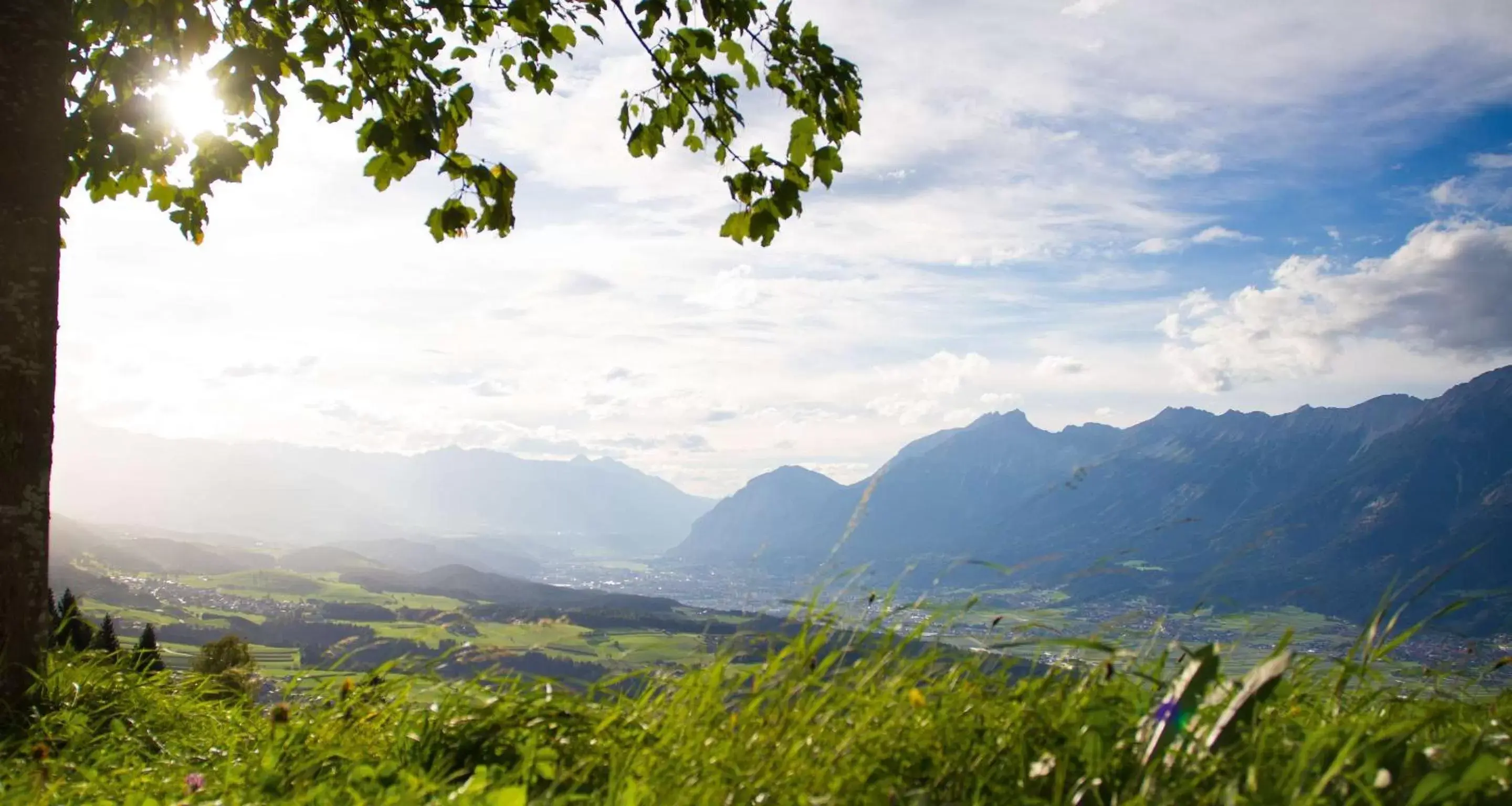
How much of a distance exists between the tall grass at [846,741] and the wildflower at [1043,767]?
0.02 m

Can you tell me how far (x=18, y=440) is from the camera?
6.96 meters

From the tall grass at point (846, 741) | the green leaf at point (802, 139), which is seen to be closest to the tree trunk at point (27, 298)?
the tall grass at point (846, 741)

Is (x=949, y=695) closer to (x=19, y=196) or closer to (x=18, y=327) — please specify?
(x=18, y=327)

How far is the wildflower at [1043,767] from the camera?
337cm

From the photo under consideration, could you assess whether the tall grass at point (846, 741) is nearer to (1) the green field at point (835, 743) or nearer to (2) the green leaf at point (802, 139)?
(1) the green field at point (835, 743)

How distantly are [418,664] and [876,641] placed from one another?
2821 millimetres

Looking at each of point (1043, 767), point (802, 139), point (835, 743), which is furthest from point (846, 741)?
point (802, 139)

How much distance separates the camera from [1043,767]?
134 inches

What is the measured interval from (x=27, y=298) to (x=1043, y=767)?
307 inches

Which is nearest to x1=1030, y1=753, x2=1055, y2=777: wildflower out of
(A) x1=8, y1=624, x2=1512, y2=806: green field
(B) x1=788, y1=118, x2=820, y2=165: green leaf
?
(A) x1=8, y1=624, x2=1512, y2=806: green field

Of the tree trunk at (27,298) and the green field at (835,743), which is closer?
the green field at (835,743)

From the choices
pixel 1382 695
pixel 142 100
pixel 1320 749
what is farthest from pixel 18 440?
pixel 1382 695

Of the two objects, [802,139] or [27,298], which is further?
[802,139]

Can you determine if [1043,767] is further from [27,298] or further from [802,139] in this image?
[27,298]
